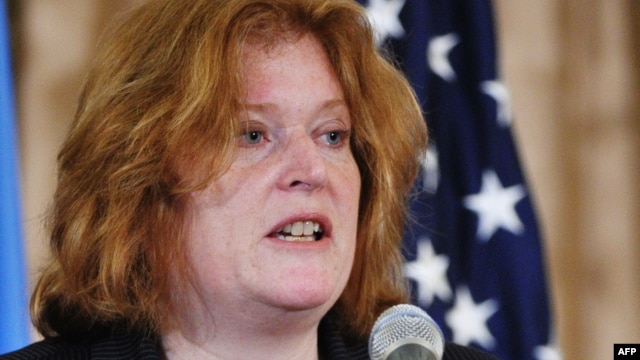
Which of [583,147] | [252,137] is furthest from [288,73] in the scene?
[583,147]

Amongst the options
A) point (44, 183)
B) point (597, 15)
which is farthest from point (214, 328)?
point (597, 15)

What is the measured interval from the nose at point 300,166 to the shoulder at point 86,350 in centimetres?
45

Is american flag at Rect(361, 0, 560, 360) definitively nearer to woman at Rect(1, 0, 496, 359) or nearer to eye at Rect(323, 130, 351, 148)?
woman at Rect(1, 0, 496, 359)

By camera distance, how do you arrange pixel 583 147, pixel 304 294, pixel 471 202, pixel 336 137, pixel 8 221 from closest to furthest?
pixel 304 294 < pixel 336 137 < pixel 8 221 < pixel 471 202 < pixel 583 147

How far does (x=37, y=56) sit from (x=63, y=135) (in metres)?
0.21

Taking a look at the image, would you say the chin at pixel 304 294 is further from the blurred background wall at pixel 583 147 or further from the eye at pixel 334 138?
the blurred background wall at pixel 583 147

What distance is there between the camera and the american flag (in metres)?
2.80

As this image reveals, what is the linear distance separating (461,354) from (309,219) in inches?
25.2

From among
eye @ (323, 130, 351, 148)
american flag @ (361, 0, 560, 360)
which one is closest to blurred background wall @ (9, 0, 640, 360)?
american flag @ (361, 0, 560, 360)

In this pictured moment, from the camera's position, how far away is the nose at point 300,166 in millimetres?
1856

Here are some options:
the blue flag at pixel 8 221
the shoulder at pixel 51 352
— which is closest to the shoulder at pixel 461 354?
the shoulder at pixel 51 352

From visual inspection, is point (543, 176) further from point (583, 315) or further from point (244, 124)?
point (244, 124)

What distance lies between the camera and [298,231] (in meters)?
1.87

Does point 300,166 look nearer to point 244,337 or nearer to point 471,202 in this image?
point 244,337
